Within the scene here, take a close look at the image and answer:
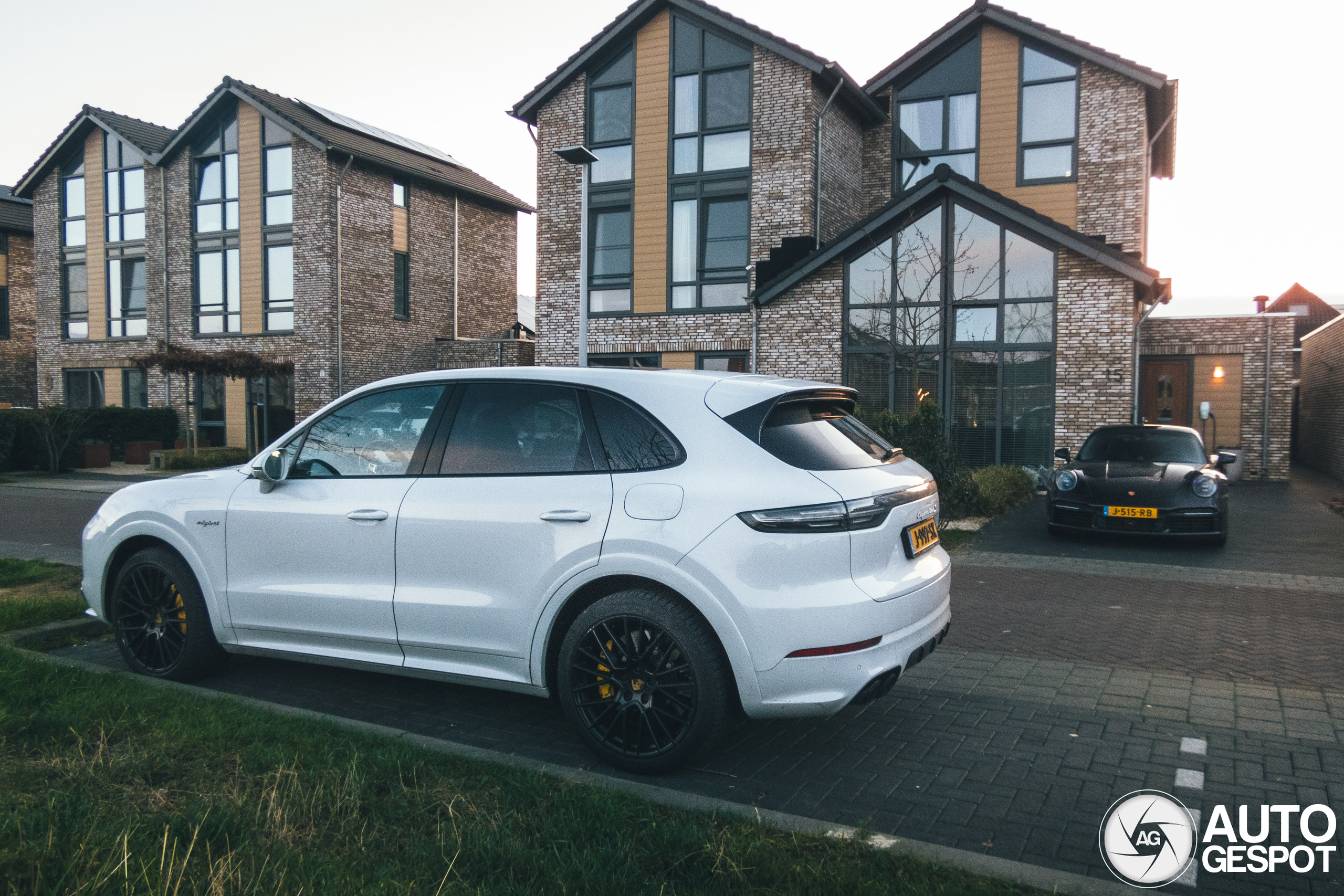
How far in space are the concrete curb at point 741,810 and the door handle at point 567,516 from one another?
993 mm

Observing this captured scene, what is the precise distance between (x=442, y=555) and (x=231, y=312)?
28.5m

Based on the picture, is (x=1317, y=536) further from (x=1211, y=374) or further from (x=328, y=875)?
(x=328, y=875)

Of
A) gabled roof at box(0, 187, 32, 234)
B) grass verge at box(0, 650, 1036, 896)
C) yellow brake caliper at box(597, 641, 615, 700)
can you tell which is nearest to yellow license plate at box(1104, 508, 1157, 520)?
yellow brake caliper at box(597, 641, 615, 700)

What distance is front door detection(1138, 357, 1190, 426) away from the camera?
21.6m

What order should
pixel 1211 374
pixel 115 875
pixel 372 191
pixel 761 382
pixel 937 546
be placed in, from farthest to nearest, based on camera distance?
pixel 372 191 → pixel 1211 374 → pixel 937 546 → pixel 761 382 → pixel 115 875

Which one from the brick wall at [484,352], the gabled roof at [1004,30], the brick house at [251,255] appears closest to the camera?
the gabled roof at [1004,30]

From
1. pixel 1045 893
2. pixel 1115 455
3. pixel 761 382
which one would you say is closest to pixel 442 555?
pixel 761 382

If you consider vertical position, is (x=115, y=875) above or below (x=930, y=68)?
below

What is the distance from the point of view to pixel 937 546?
15.3 feet

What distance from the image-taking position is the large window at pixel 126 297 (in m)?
31.2

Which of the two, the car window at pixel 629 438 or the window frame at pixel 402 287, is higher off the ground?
the window frame at pixel 402 287

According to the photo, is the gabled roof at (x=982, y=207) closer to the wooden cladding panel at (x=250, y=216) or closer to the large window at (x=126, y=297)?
the wooden cladding panel at (x=250, y=216)

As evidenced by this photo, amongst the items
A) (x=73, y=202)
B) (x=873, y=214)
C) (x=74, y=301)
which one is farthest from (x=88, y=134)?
(x=873, y=214)

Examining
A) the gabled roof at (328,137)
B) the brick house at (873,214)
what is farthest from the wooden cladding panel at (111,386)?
the brick house at (873,214)
